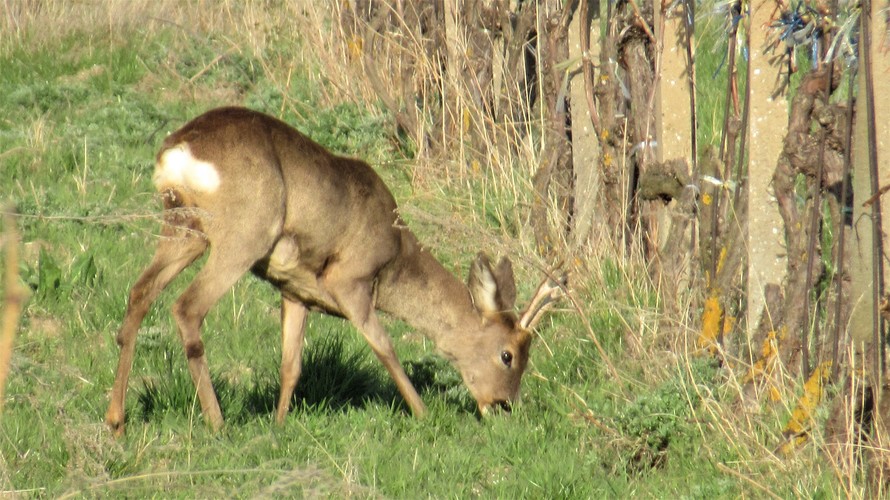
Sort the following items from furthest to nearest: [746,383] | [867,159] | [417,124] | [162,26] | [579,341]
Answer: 1. [162,26]
2. [417,124]
3. [579,341]
4. [746,383]
5. [867,159]

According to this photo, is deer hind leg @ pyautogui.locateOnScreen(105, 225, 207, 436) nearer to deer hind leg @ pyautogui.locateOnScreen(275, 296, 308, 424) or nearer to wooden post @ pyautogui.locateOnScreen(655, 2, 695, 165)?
deer hind leg @ pyautogui.locateOnScreen(275, 296, 308, 424)

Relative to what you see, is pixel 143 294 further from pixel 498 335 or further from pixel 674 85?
pixel 674 85

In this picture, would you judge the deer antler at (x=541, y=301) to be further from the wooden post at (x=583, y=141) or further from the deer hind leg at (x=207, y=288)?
the deer hind leg at (x=207, y=288)

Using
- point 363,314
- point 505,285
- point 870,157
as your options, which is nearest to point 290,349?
point 363,314

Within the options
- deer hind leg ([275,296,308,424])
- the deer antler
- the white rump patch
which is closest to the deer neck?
the deer antler

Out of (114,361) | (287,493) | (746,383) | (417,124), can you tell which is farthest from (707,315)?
(417,124)

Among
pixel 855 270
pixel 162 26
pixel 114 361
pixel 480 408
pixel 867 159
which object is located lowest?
pixel 480 408

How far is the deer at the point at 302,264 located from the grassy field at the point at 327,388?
0.16 m

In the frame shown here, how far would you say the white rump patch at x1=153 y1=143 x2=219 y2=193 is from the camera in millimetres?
5473

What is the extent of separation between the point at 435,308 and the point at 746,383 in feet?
6.40

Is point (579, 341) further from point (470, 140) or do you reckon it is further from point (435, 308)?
point (470, 140)

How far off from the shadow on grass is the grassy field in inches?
0.5

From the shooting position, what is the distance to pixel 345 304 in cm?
612

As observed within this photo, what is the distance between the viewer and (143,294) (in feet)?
18.2
